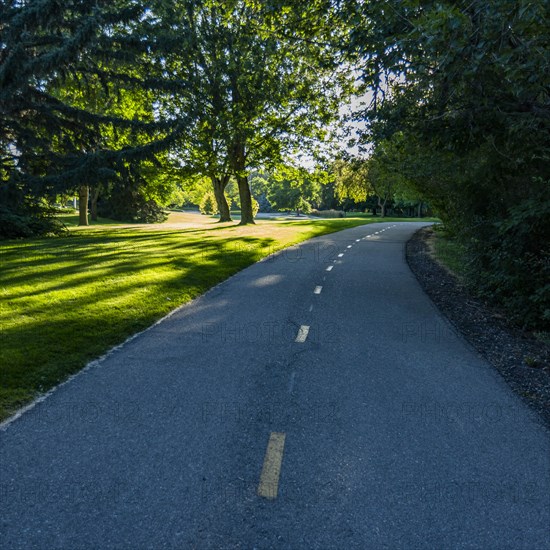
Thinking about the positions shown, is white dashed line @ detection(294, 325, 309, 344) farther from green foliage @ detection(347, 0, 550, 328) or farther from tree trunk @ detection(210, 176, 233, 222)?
tree trunk @ detection(210, 176, 233, 222)

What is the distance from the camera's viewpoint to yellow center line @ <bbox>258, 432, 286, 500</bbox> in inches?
109

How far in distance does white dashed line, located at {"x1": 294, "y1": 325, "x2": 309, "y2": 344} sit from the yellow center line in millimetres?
2501

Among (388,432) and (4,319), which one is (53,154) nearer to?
(4,319)

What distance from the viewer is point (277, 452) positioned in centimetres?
320

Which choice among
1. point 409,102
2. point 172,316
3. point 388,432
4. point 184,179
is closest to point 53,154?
point 184,179

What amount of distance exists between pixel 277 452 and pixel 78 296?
20.6 feet

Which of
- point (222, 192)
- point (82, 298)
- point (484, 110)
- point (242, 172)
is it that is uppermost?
point (242, 172)

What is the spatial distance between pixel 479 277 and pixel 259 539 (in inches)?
343

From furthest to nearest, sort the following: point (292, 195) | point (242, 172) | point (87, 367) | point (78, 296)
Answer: point (292, 195), point (242, 172), point (78, 296), point (87, 367)

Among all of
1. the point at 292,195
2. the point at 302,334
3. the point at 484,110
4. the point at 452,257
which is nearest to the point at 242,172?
the point at 452,257

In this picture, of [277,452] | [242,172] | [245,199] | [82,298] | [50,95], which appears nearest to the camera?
[277,452]

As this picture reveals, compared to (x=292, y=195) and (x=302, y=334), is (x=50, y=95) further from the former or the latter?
(x=292, y=195)

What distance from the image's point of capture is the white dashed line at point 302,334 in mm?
5926

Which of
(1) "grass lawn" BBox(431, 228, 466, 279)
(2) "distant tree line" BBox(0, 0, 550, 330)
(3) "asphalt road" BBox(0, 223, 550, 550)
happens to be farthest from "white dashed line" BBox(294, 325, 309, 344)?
(1) "grass lawn" BBox(431, 228, 466, 279)
